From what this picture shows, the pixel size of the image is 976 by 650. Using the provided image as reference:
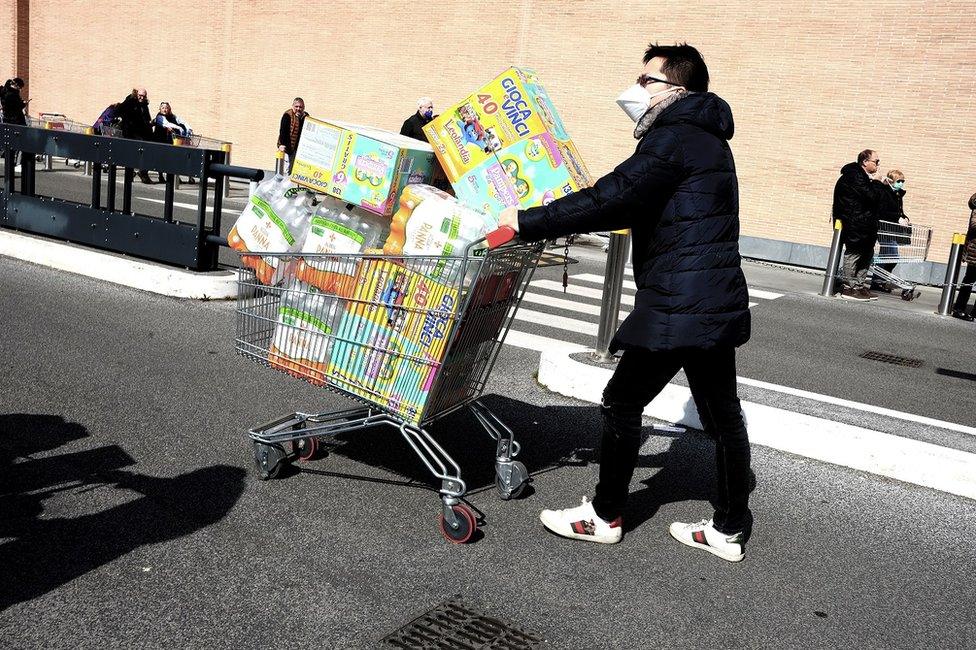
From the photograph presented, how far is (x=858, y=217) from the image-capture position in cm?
1346

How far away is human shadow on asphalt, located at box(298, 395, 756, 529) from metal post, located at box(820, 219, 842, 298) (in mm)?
8695

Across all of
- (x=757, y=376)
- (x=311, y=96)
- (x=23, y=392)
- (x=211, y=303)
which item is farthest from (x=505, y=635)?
(x=311, y=96)

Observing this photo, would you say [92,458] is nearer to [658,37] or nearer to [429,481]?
[429,481]

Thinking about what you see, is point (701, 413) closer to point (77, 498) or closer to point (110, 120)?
point (77, 498)

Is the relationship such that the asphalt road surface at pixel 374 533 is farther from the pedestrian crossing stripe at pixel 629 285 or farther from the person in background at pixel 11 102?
the person in background at pixel 11 102

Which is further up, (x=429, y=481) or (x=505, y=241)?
(x=505, y=241)

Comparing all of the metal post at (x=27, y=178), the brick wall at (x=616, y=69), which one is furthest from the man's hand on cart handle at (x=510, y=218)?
the brick wall at (x=616, y=69)

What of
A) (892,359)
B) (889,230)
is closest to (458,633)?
(892,359)

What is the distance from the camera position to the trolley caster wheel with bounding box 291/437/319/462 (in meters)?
4.87

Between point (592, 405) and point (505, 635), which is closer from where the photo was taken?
point (505, 635)

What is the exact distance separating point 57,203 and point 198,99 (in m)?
20.5

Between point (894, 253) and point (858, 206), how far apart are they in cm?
228

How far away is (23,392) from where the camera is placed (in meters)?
5.56

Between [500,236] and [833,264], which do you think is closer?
[500,236]
